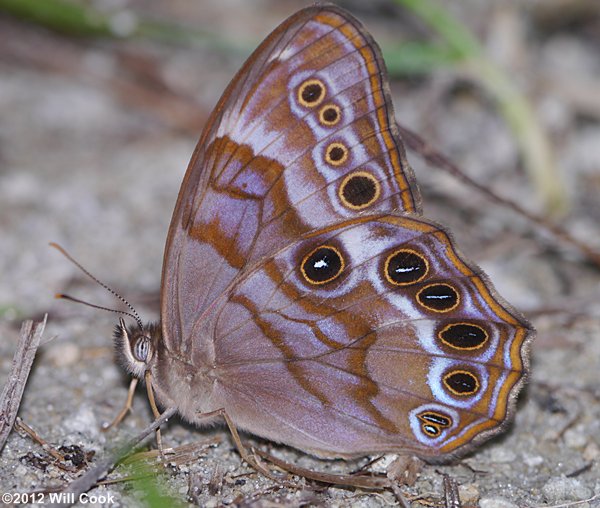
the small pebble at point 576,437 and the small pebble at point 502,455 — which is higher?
the small pebble at point 576,437

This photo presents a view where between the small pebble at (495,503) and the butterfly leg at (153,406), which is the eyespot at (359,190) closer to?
the butterfly leg at (153,406)

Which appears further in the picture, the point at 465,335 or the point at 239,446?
the point at 239,446

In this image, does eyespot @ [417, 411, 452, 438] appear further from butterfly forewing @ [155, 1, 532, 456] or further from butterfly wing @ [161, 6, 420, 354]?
butterfly wing @ [161, 6, 420, 354]

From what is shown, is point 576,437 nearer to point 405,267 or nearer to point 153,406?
point 405,267

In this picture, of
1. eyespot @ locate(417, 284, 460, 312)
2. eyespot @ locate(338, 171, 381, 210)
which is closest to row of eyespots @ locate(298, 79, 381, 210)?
eyespot @ locate(338, 171, 381, 210)

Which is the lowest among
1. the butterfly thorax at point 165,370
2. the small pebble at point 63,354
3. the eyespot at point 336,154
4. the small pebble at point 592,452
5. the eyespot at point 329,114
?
the small pebble at point 63,354

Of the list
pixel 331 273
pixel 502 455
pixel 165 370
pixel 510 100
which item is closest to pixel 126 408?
pixel 165 370

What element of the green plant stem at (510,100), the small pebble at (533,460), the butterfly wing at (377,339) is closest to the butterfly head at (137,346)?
the butterfly wing at (377,339)

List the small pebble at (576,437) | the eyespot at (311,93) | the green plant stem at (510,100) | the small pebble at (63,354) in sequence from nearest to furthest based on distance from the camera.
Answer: the eyespot at (311,93)
the small pebble at (576,437)
the small pebble at (63,354)
the green plant stem at (510,100)
